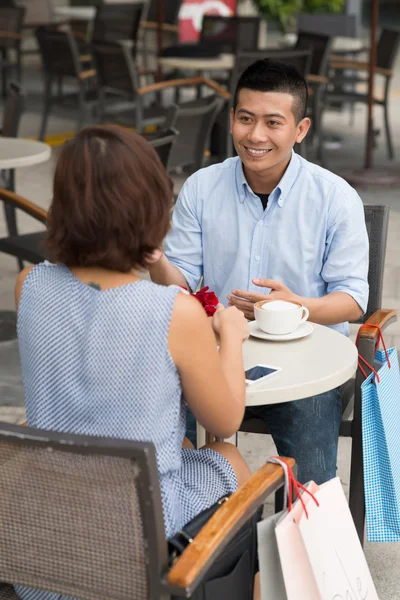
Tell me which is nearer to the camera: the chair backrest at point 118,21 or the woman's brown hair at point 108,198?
the woman's brown hair at point 108,198

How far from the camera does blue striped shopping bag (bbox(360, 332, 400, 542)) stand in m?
2.41

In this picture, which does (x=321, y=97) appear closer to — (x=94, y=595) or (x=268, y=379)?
(x=268, y=379)

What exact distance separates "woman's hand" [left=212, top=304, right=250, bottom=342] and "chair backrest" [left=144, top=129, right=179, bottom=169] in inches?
86.4

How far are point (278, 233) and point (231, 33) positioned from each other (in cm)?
718

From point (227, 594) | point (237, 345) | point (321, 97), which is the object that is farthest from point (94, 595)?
point (321, 97)

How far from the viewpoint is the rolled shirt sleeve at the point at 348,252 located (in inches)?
107

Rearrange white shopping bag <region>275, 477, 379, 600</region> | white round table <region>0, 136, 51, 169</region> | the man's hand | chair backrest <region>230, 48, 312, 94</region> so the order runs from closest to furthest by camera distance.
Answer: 1. white shopping bag <region>275, 477, 379, 600</region>
2. the man's hand
3. white round table <region>0, 136, 51, 169</region>
4. chair backrest <region>230, 48, 312, 94</region>

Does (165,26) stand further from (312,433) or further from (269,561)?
(269,561)

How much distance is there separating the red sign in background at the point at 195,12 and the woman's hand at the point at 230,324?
31.7ft

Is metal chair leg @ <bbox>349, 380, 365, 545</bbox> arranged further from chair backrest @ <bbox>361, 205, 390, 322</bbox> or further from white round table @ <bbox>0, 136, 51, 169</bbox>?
white round table @ <bbox>0, 136, 51, 169</bbox>

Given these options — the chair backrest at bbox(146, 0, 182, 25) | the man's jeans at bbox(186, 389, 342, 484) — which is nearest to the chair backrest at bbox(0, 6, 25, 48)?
the chair backrest at bbox(146, 0, 182, 25)

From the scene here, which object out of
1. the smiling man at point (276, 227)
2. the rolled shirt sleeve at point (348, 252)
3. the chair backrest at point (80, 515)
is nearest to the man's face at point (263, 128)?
the smiling man at point (276, 227)

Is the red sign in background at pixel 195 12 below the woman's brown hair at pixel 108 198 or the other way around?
below

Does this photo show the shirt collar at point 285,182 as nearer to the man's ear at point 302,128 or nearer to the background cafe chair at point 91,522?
the man's ear at point 302,128
